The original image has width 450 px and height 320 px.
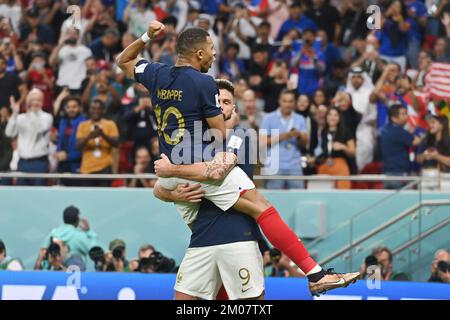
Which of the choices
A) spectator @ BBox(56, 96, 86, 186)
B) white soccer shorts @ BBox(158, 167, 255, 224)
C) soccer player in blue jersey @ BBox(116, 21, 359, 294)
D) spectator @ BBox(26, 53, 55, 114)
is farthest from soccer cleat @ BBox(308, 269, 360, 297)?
spectator @ BBox(26, 53, 55, 114)

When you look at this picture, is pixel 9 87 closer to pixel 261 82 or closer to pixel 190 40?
pixel 261 82

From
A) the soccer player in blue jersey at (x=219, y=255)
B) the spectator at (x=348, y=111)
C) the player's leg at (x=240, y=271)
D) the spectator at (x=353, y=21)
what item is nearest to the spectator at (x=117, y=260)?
Answer: the spectator at (x=348, y=111)

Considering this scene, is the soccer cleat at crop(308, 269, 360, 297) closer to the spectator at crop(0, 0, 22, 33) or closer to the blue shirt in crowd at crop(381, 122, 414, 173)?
the blue shirt in crowd at crop(381, 122, 414, 173)

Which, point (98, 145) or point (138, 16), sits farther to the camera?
point (138, 16)

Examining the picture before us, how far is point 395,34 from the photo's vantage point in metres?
16.5

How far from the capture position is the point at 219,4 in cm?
1789

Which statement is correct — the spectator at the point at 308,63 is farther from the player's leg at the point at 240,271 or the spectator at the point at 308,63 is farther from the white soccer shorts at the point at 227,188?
the player's leg at the point at 240,271

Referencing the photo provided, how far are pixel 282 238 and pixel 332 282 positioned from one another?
0.49 metres

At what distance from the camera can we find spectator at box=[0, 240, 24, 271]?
43.5 ft

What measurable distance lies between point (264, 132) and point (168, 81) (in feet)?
19.6

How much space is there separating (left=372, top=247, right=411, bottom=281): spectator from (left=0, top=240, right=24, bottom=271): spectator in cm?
401

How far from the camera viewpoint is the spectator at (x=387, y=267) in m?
12.7

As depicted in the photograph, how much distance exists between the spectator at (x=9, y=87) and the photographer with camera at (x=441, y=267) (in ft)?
20.9

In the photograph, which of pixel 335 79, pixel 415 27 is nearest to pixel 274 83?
pixel 335 79
